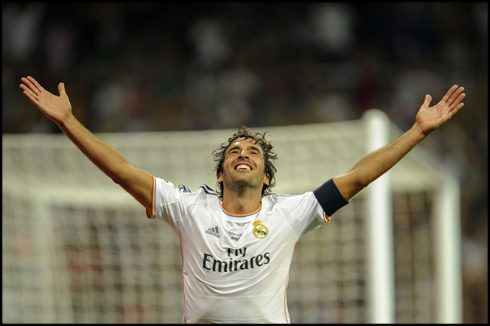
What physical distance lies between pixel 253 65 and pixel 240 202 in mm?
9199

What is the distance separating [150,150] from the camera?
630 cm

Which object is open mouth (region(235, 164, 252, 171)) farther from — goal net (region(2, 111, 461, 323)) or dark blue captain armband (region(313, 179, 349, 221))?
goal net (region(2, 111, 461, 323))

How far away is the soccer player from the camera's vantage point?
3152 mm

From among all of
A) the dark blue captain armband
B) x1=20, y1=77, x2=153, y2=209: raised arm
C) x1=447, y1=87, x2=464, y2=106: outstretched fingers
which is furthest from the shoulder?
x1=447, y1=87, x2=464, y2=106: outstretched fingers

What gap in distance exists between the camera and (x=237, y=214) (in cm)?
340

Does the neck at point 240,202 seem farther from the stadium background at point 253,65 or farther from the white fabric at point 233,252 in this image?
the stadium background at point 253,65

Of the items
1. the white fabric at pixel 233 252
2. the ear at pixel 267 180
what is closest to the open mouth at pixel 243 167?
the white fabric at pixel 233 252

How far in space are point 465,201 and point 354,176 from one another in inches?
324

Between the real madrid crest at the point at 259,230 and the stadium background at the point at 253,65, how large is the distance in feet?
25.8

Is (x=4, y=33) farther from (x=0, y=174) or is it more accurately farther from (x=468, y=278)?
(x=468, y=278)

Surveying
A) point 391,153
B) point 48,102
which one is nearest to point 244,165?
point 391,153

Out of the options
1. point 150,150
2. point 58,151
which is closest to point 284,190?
point 150,150

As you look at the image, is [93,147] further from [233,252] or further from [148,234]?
[148,234]

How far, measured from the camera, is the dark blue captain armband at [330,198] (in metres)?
3.27
